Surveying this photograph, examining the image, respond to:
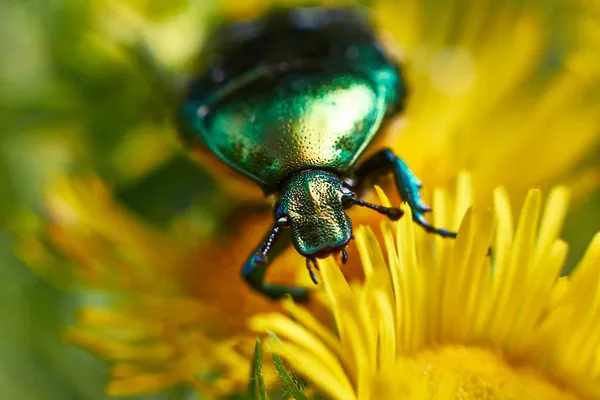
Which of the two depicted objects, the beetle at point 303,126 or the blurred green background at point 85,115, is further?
the blurred green background at point 85,115

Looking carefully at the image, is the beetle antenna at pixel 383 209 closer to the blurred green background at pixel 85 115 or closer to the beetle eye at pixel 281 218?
the beetle eye at pixel 281 218

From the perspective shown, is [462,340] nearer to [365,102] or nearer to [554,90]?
[365,102]

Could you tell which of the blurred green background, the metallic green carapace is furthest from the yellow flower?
the blurred green background

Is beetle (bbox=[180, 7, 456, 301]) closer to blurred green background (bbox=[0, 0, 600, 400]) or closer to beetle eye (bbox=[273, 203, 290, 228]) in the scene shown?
beetle eye (bbox=[273, 203, 290, 228])

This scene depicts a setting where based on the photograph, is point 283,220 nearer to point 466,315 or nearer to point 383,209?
point 383,209

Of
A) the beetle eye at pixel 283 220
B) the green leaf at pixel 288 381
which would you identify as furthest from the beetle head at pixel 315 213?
the green leaf at pixel 288 381

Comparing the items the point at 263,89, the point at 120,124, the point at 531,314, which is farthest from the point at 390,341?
the point at 120,124
